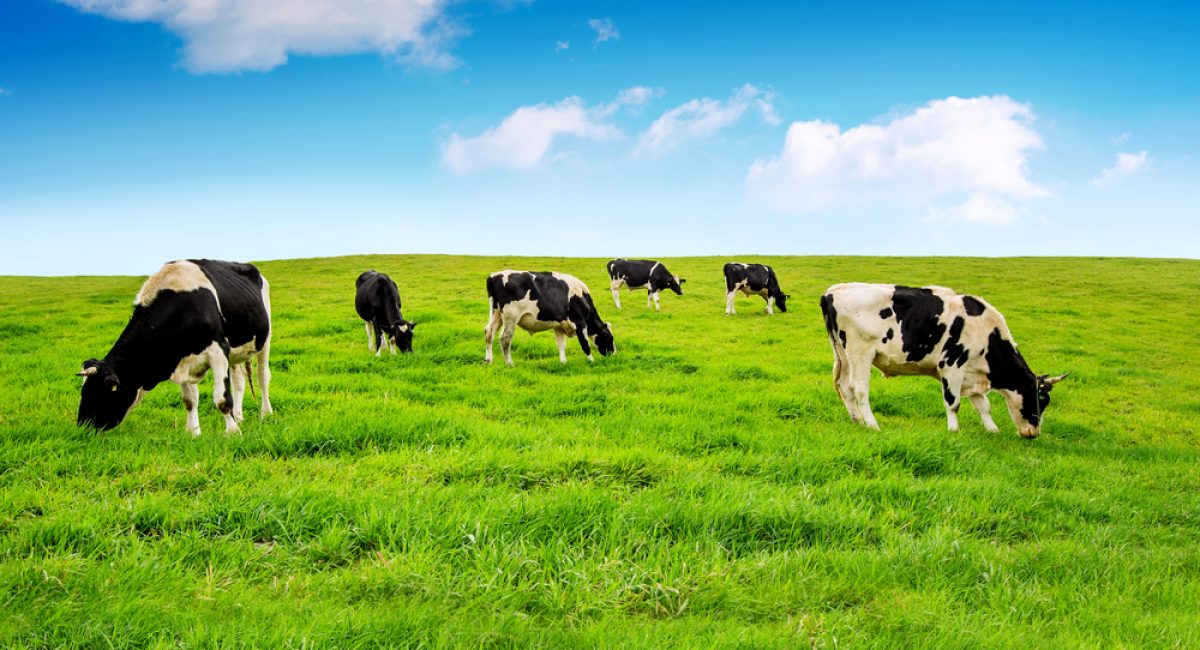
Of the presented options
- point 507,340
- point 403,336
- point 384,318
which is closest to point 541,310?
point 507,340

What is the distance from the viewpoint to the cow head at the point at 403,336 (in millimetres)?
13617

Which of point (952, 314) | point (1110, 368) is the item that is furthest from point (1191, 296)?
point (952, 314)

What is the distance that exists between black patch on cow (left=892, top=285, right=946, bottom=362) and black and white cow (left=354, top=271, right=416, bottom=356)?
9141 millimetres

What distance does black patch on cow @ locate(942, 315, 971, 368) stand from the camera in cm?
927

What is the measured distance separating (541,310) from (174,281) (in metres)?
7.07

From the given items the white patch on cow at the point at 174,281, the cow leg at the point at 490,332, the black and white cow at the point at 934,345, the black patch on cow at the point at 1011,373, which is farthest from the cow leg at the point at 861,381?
the white patch on cow at the point at 174,281

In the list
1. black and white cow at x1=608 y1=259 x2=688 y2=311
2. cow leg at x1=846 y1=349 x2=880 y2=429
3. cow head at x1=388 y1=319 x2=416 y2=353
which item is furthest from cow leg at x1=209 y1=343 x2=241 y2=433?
black and white cow at x1=608 y1=259 x2=688 y2=311

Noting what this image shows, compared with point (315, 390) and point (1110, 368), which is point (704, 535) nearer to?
point (315, 390)

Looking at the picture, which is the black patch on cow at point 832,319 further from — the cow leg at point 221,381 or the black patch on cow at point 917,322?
the cow leg at point 221,381

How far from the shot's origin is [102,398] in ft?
21.9

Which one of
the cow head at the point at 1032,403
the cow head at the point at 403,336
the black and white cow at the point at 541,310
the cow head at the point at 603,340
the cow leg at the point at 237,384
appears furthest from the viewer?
the cow head at the point at 603,340

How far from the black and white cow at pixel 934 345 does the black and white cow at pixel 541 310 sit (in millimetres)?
5522

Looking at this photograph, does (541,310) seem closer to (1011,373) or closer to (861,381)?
(861,381)

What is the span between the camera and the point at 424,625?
3182 millimetres
